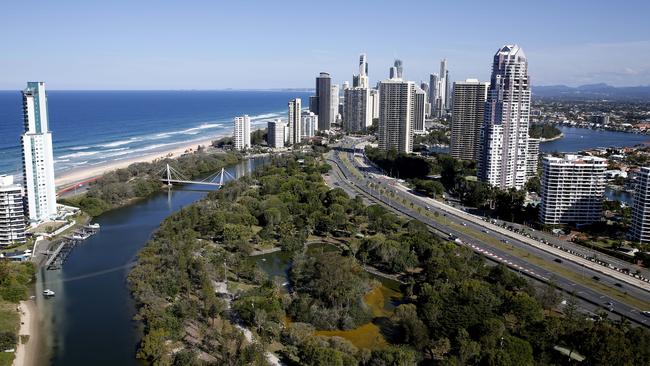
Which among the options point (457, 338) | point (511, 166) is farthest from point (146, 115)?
point (457, 338)

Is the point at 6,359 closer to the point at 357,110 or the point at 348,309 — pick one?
the point at 348,309

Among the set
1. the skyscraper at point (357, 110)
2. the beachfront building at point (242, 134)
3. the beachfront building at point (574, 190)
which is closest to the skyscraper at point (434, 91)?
the skyscraper at point (357, 110)

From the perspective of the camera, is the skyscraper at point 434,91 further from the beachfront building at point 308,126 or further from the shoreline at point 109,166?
the shoreline at point 109,166

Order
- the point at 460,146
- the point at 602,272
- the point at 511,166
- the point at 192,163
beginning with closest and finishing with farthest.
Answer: the point at 602,272
the point at 511,166
the point at 192,163
the point at 460,146

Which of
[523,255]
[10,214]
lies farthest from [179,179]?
[523,255]

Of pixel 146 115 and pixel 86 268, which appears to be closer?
pixel 86 268

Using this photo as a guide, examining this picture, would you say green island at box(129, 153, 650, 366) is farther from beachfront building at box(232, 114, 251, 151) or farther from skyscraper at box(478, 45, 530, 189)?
beachfront building at box(232, 114, 251, 151)

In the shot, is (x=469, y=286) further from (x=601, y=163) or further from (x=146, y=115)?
(x=146, y=115)
